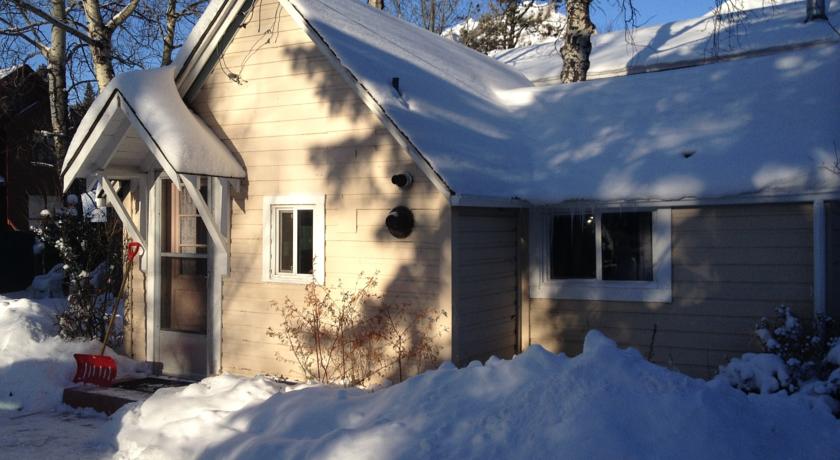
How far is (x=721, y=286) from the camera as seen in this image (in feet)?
27.7

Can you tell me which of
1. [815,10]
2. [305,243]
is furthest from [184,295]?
[815,10]

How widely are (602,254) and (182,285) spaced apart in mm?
5624

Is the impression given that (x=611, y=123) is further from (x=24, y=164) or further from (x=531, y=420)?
(x=24, y=164)

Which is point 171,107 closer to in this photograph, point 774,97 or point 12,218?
point 774,97


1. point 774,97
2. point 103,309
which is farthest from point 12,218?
point 774,97

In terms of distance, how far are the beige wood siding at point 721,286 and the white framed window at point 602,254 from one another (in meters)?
0.14

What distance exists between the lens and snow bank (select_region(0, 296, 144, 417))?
917 centimetres

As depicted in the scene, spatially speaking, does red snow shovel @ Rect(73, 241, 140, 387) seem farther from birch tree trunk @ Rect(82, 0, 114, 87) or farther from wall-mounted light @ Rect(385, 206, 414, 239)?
birch tree trunk @ Rect(82, 0, 114, 87)

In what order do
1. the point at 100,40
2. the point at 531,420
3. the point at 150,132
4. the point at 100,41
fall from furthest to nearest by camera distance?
the point at 100,40 → the point at 100,41 → the point at 150,132 → the point at 531,420

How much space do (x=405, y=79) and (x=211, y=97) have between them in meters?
2.65

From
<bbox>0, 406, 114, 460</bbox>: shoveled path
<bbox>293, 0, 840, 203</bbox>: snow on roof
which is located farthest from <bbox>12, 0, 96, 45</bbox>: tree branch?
<bbox>0, 406, 114, 460</bbox>: shoveled path

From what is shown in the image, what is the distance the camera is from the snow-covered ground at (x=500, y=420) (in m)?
5.09

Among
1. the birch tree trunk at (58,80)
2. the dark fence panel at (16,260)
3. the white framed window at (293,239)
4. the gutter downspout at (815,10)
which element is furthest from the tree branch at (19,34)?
the gutter downspout at (815,10)

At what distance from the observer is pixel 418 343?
332 inches
